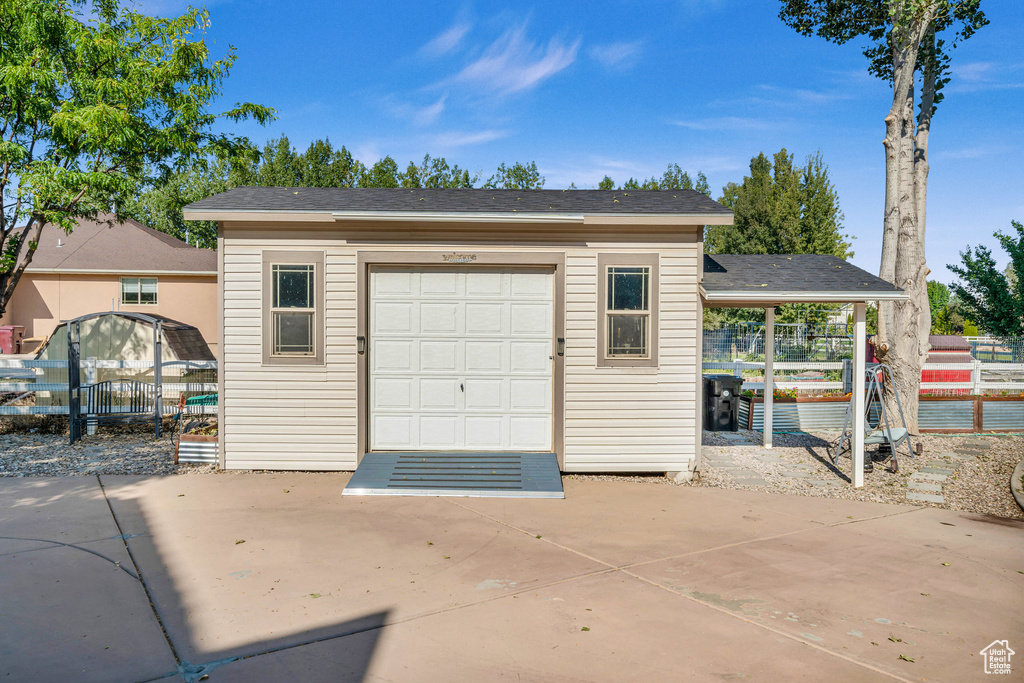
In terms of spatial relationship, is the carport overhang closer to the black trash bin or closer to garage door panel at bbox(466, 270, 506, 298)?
garage door panel at bbox(466, 270, 506, 298)

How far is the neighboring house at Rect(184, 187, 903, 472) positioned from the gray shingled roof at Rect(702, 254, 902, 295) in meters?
0.08

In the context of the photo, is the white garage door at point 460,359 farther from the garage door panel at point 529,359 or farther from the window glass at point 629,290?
the window glass at point 629,290

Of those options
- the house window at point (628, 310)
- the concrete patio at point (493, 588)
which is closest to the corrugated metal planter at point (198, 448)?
the concrete patio at point (493, 588)

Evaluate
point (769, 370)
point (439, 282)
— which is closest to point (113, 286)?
point (439, 282)

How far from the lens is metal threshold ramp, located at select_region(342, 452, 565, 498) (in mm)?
7055

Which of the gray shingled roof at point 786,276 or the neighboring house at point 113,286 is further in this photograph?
the neighboring house at point 113,286

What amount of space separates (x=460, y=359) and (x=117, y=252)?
1826cm

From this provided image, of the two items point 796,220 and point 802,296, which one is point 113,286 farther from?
point 796,220

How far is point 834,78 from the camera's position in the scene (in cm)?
2022

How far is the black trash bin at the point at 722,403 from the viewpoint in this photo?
1169 cm

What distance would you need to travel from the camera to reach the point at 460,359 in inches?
322

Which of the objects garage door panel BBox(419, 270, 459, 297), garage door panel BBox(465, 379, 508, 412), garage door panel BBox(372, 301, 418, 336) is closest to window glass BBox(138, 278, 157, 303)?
garage door panel BBox(372, 301, 418, 336)

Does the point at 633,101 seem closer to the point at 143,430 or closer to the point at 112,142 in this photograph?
the point at 112,142

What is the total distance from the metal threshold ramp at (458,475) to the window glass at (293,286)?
2.12 metres
